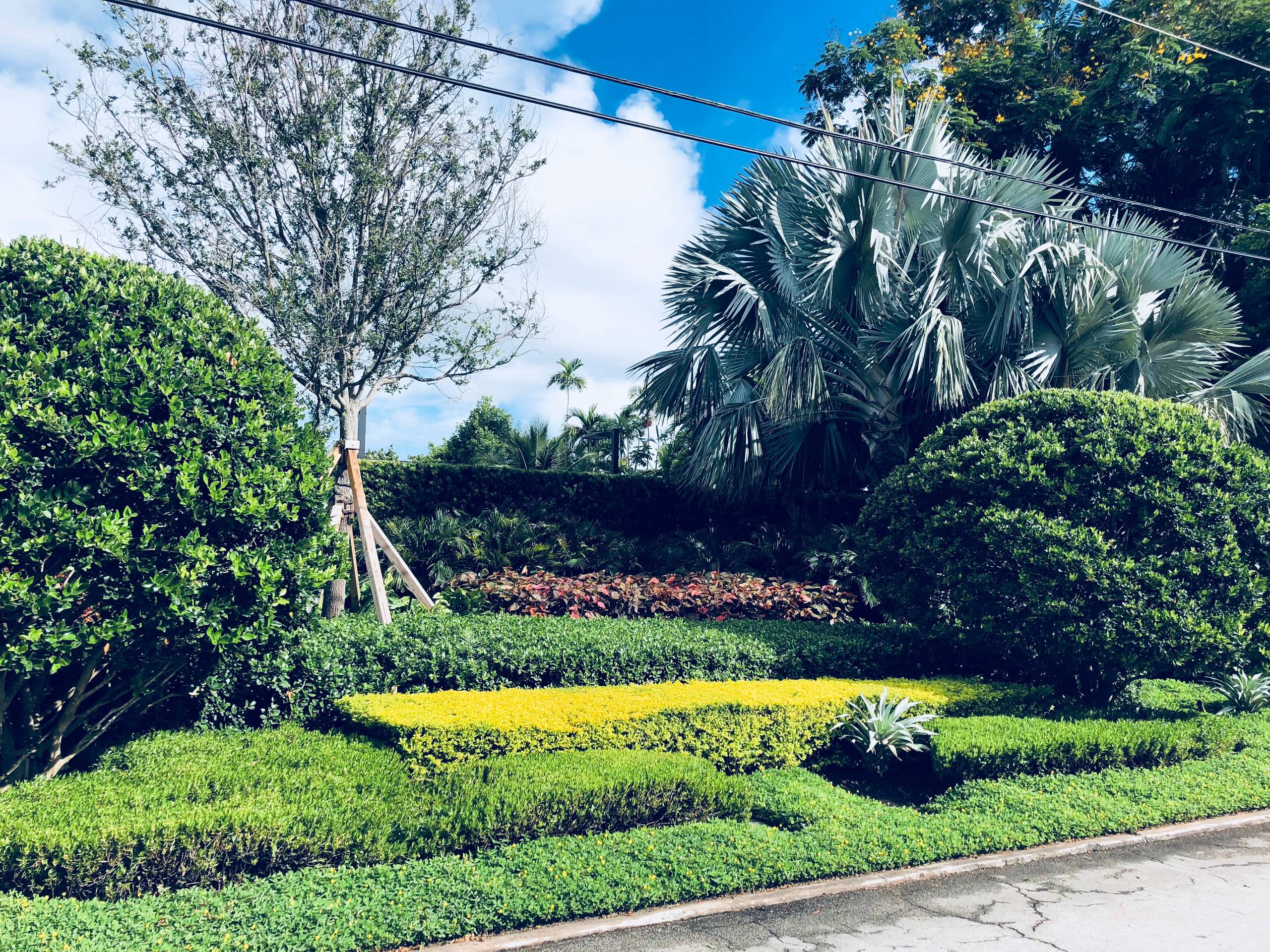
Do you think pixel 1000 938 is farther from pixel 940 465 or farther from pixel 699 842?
pixel 940 465

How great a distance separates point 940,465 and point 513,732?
5092 millimetres

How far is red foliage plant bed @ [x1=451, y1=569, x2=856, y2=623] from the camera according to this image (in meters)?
9.30

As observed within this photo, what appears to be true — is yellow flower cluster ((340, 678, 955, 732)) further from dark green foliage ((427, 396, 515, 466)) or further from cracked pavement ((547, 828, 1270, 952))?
dark green foliage ((427, 396, 515, 466))

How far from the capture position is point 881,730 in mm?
6375

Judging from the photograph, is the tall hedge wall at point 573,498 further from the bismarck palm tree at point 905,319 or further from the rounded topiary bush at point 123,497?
the rounded topiary bush at point 123,497

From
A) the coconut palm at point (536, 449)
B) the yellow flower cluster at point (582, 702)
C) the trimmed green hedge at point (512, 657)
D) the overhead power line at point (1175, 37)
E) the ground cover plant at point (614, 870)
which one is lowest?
the ground cover plant at point (614, 870)

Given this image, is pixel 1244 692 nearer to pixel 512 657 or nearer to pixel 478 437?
pixel 512 657

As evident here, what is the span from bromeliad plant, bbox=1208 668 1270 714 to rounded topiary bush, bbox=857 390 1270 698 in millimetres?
733

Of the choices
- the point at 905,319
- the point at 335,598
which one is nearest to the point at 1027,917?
the point at 905,319

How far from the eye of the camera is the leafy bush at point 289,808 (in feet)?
12.6

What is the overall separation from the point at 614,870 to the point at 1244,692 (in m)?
7.41

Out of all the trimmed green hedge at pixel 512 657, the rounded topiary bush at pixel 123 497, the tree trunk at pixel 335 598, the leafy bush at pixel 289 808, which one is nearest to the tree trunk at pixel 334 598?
the tree trunk at pixel 335 598

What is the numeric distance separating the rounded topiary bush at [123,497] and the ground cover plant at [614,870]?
1.72 metres

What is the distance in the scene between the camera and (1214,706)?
8.52 m
